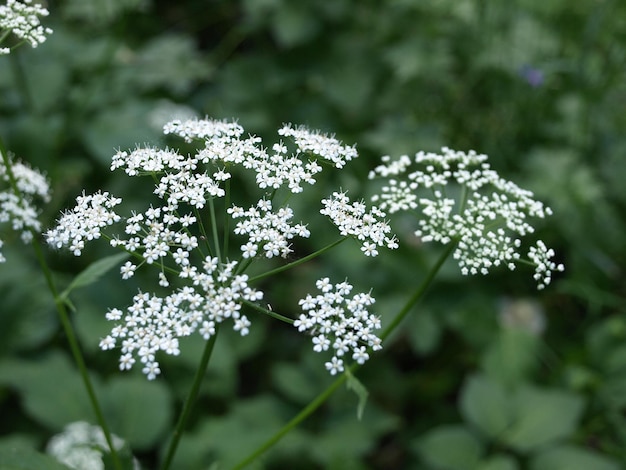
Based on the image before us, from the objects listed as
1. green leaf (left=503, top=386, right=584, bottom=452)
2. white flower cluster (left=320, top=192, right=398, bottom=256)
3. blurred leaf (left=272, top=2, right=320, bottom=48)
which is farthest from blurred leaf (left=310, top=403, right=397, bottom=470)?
blurred leaf (left=272, top=2, right=320, bottom=48)

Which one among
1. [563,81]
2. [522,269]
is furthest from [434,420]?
[563,81]

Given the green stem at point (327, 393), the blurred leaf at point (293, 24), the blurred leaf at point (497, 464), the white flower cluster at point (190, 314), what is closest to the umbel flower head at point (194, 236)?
the white flower cluster at point (190, 314)

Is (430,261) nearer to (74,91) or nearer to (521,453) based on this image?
(521,453)

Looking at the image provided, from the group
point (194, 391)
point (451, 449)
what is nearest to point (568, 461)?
point (451, 449)

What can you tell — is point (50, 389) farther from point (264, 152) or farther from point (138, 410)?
point (264, 152)

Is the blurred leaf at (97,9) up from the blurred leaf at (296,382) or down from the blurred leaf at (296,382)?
up

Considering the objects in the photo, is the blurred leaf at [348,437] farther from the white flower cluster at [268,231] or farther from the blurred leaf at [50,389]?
the white flower cluster at [268,231]
